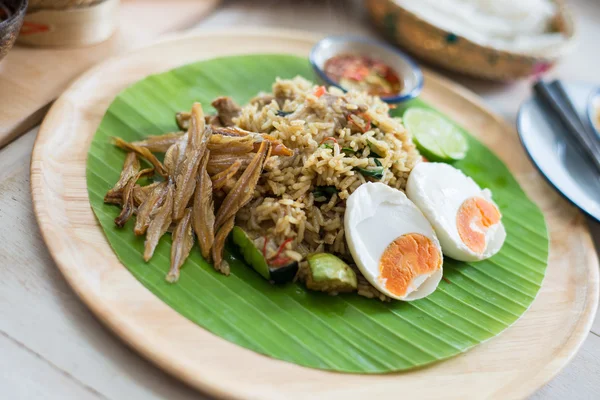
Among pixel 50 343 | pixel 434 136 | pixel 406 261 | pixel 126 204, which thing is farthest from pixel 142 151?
pixel 434 136

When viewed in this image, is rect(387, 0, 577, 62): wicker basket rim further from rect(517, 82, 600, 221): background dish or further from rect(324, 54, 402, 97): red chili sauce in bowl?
rect(324, 54, 402, 97): red chili sauce in bowl

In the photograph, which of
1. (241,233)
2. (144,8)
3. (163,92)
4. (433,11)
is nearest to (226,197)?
(241,233)

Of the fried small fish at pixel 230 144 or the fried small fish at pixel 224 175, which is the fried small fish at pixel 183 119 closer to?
the fried small fish at pixel 230 144

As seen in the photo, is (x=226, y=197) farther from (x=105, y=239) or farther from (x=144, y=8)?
(x=144, y=8)

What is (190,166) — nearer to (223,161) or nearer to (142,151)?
(223,161)

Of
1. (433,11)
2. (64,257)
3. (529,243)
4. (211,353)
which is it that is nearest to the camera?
(211,353)
